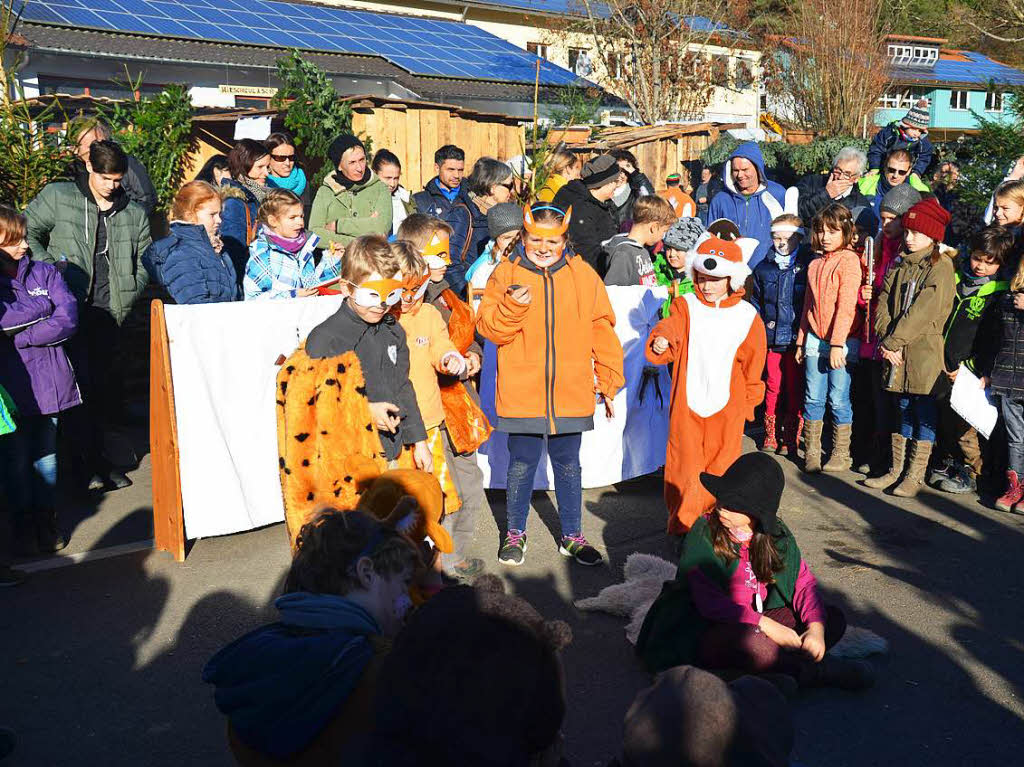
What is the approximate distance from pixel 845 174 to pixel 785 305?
5.77 ft

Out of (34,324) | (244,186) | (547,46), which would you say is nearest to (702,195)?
(244,186)

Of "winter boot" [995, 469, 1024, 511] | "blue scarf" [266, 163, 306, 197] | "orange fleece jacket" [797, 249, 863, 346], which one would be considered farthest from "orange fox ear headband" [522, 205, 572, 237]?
"blue scarf" [266, 163, 306, 197]

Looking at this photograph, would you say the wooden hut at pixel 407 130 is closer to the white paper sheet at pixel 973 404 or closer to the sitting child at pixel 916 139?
the sitting child at pixel 916 139

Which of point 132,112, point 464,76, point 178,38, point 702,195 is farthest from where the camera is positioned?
point 464,76

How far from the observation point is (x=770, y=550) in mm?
4133

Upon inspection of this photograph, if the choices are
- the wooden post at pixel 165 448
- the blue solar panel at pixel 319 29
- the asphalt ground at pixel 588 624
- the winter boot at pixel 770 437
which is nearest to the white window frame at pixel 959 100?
the blue solar panel at pixel 319 29

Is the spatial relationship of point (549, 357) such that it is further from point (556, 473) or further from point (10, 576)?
point (10, 576)

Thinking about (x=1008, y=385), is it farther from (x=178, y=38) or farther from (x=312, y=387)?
(x=178, y=38)

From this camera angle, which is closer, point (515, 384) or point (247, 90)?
point (515, 384)

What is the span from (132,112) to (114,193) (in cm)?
311

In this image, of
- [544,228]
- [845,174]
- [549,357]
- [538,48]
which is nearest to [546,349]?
[549,357]

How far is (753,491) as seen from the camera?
4070 mm

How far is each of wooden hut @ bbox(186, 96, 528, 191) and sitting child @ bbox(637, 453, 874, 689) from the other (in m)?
7.31

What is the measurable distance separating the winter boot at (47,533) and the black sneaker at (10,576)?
401 mm
